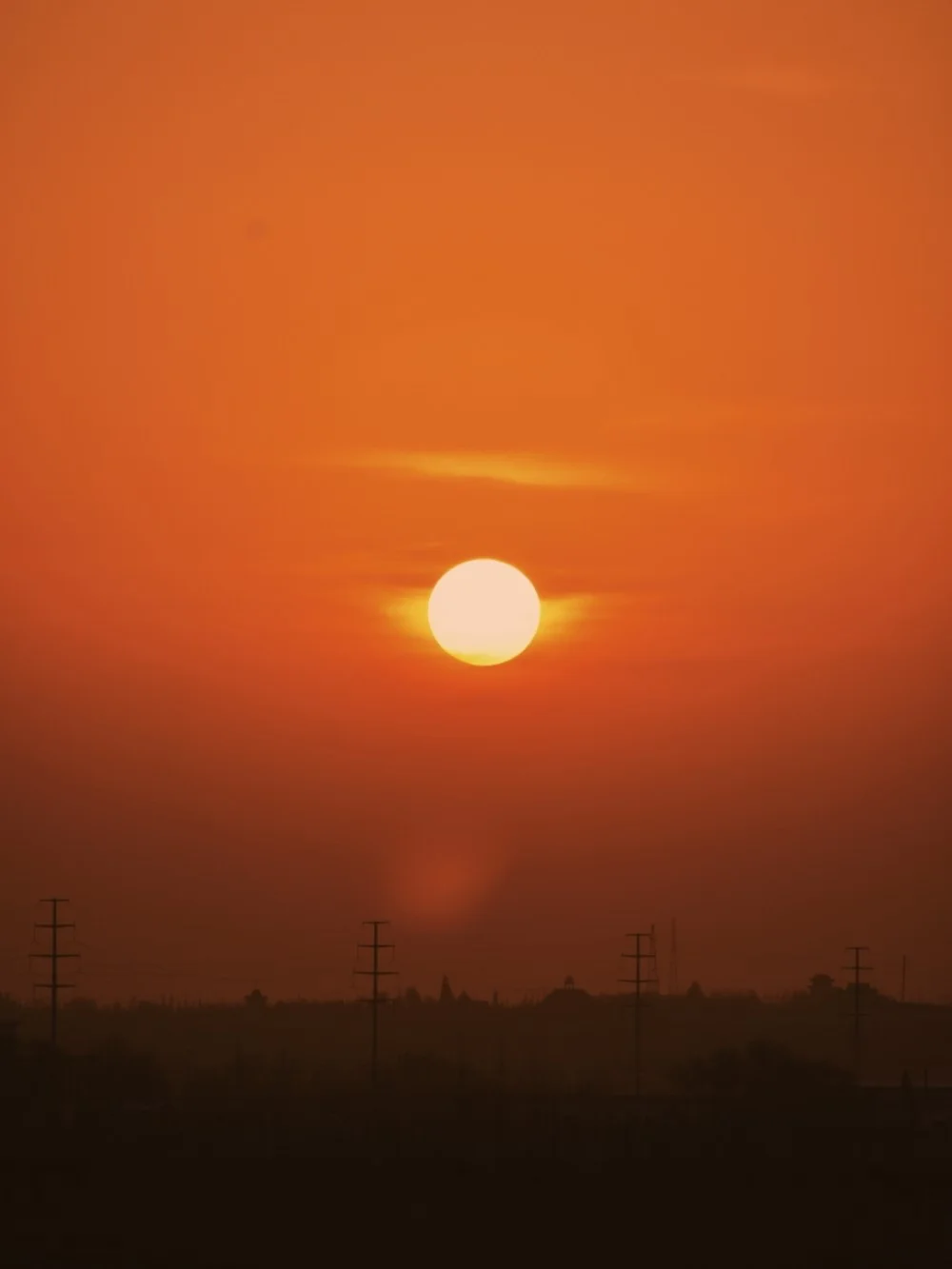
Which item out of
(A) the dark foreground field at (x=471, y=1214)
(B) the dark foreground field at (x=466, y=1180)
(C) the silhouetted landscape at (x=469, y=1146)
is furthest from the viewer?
(C) the silhouetted landscape at (x=469, y=1146)

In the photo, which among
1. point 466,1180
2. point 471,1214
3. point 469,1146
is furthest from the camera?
point 469,1146

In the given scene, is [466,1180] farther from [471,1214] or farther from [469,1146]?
[469,1146]

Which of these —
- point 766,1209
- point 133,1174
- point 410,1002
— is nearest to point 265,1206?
point 133,1174

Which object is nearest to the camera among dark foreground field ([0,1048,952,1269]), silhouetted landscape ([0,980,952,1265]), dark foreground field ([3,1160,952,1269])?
dark foreground field ([3,1160,952,1269])

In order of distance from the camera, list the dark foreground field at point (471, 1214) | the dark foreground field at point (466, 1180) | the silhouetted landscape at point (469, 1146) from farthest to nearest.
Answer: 1. the silhouetted landscape at point (469, 1146)
2. the dark foreground field at point (466, 1180)
3. the dark foreground field at point (471, 1214)

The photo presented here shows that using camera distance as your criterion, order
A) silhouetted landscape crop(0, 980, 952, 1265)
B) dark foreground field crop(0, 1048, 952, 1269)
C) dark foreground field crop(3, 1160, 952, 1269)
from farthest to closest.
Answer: silhouetted landscape crop(0, 980, 952, 1265), dark foreground field crop(0, 1048, 952, 1269), dark foreground field crop(3, 1160, 952, 1269)

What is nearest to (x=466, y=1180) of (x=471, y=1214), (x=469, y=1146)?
(x=471, y=1214)

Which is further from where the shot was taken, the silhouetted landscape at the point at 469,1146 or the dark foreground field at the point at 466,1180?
the silhouetted landscape at the point at 469,1146

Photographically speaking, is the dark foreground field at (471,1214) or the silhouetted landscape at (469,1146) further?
the silhouetted landscape at (469,1146)

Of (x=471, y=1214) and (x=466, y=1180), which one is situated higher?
(x=466, y=1180)

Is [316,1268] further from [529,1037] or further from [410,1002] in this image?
[410,1002]

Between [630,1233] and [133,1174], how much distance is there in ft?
40.9

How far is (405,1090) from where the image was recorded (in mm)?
81062

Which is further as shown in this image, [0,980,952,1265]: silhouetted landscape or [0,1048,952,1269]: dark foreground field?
[0,980,952,1265]: silhouetted landscape
